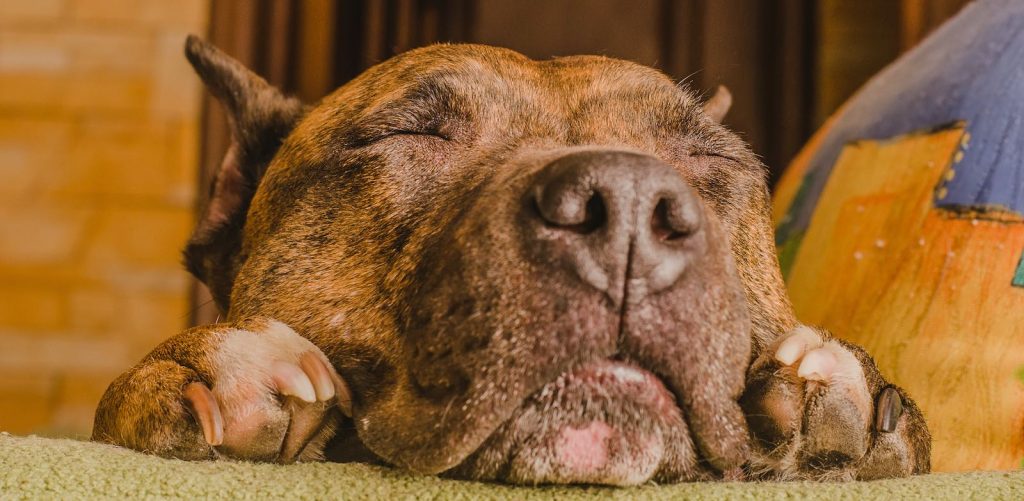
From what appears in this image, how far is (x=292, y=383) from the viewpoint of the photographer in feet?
4.12

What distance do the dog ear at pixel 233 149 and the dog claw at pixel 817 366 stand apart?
1415 mm

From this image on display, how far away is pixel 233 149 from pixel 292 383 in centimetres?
121

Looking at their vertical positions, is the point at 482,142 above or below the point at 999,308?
above

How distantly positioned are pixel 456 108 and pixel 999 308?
1107mm

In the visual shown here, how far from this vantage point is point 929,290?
181 cm

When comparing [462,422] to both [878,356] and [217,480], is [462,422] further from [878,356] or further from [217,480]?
[878,356]

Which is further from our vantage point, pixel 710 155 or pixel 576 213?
pixel 710 155

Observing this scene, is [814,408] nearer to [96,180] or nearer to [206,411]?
[206,411]

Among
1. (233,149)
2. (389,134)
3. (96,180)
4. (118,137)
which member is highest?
(389,134)

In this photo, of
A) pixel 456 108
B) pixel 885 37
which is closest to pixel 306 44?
pixel 885 37

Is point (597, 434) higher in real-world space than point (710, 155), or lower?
lower

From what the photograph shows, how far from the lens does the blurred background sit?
4855mm

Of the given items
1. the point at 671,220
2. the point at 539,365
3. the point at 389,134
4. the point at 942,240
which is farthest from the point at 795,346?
the point at 389,134

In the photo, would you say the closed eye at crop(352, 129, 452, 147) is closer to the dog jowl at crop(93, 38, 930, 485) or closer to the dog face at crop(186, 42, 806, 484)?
the dog face at crop(186, 42, 806, 484)
